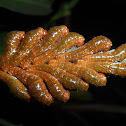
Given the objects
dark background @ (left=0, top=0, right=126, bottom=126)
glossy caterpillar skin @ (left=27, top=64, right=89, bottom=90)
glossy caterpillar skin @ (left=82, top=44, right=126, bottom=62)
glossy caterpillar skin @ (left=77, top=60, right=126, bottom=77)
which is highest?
dark background @ (left=0, top=0, right=126, bottom=126)

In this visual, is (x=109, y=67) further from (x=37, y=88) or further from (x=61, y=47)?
(x=37, y=88)

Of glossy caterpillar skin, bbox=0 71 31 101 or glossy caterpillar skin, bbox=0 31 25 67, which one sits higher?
glossy caterpillar skin, bbox=0 31 25 67

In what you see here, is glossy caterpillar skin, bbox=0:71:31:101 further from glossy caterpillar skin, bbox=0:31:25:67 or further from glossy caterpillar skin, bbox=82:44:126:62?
glossy caterpillar skin, bbox=82:44:126:62

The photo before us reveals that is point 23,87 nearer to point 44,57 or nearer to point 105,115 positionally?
point 44,57
